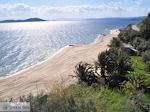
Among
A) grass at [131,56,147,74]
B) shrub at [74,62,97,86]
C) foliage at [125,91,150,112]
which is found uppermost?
foliage at [125,91,150,112]

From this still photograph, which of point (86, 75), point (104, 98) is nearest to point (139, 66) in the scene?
point (86, 75)

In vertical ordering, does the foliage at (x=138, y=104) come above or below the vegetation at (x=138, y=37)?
above

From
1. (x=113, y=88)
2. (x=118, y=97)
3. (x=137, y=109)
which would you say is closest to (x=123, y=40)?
(x=113, y=88)

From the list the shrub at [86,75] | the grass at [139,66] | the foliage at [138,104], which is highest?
the foliage at [138,104]

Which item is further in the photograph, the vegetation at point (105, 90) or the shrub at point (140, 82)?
the shrub at point (140, 82)

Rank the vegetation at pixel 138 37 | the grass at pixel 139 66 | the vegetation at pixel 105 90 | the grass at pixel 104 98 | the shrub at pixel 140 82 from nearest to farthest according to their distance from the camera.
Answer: the vegetation at pixel 105 90, the grass at pixel 104 98, the shrub at pixel 140 82, the grass at pixel 139 66, the vegetation at pixel 138 37

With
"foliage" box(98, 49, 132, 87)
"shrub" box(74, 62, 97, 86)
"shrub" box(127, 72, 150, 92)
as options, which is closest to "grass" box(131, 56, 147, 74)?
"foliage" box(98, 49, 132, 87)

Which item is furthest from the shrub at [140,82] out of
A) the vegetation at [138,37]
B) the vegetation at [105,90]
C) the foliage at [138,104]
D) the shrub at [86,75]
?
the vegetation at [138,37]

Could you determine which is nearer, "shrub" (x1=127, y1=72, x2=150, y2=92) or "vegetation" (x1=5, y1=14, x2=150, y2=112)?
"vegetation" (x1=5, y1=14, x2=150, y2=112)

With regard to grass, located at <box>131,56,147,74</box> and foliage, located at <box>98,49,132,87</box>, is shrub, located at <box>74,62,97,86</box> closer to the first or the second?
foliage, located at <box>98,49,132,87</box>

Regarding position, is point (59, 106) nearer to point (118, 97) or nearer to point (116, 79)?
point (118, 97)

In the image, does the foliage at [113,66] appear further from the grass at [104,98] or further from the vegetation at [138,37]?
the vegetation at [138,37]

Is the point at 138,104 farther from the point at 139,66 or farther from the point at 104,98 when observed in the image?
the point at 139,66

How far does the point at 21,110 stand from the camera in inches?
326
